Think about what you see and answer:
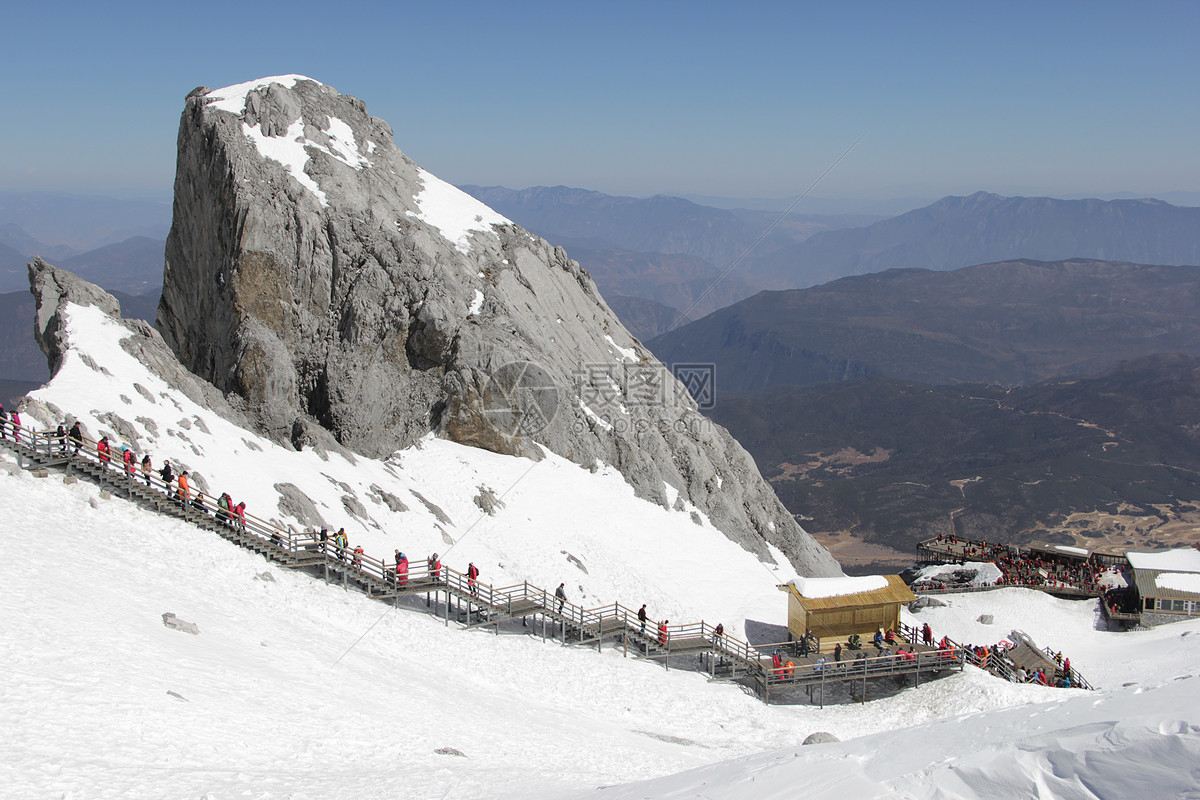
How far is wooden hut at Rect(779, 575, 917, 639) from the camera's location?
119 feet

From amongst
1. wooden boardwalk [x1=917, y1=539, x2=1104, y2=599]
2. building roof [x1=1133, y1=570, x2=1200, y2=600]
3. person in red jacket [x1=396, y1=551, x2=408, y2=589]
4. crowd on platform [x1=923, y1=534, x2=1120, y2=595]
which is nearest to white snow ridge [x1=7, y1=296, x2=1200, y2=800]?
person in red jacket [x1=396, y1=551, x2=408, y2=589]

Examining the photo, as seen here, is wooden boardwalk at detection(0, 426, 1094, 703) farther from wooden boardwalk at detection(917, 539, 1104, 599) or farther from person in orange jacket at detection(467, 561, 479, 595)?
wooden boardwalk at detection(917, 539, 1104, 599)

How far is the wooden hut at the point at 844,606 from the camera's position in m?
36.2

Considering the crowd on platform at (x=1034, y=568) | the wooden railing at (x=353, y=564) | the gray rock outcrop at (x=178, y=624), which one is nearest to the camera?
the gray rock outcrop at (x=178, y=624)

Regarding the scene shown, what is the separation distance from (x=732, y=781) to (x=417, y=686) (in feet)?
45.5

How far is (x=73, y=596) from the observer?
Result: 22062mm

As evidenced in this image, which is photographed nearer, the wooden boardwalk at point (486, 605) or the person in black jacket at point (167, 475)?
the wooden boardwalk at point (486, 605)

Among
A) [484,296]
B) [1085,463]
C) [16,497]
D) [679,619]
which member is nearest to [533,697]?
[679,619]

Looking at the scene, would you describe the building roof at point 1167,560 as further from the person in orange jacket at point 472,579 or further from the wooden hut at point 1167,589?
the person in orange jacket at point 472,579

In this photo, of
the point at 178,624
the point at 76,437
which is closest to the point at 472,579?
the point at 178,624

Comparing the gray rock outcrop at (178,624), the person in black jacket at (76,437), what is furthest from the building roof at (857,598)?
the person in black jacket at (76,437)

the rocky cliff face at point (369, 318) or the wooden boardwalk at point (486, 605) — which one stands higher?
the rocky cliff face at point (369, 318)

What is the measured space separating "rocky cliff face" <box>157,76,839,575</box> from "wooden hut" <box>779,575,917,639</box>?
16334 mm

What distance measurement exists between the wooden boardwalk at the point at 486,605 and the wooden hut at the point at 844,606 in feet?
3.20
